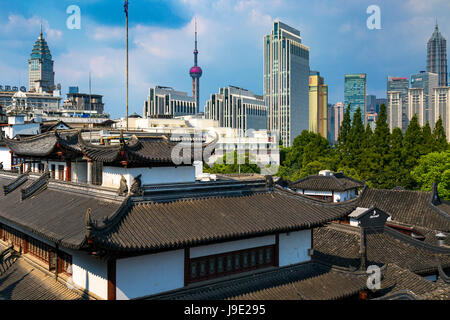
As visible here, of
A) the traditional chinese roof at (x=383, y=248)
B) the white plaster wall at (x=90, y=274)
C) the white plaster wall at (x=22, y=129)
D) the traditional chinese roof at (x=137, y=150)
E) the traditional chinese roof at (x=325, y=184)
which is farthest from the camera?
the traditional chinese roof at (x=325, y=184)

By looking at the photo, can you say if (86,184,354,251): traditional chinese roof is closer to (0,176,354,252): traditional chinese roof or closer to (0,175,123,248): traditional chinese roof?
(0,176,354,252): traditional chinese roof

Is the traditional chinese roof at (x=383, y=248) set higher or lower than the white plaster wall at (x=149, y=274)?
lower

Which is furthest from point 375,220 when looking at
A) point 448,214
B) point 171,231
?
point 171,231

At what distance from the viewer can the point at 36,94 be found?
168 m

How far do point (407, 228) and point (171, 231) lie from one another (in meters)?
27.4

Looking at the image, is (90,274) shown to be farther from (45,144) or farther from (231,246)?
(45,144)

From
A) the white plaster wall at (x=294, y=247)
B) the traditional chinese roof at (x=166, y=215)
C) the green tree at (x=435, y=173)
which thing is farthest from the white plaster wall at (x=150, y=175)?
the green tree at (x=435, y=173)

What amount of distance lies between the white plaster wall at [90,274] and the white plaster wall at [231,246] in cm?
351

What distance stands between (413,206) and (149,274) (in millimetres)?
32605

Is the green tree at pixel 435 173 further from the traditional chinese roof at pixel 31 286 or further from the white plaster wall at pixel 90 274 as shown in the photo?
the traditional chinese roof at pixel 31 286

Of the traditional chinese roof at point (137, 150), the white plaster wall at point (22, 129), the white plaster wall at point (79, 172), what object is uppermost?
the white plaster wall at point (22, 129)

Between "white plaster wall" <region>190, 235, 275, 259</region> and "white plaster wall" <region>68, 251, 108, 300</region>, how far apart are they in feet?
11.5

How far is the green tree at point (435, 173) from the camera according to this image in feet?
191

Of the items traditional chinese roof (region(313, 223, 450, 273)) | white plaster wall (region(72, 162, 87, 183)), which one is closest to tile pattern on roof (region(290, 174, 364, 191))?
traditional chinese roof (region(313, 223, 450, 273))
